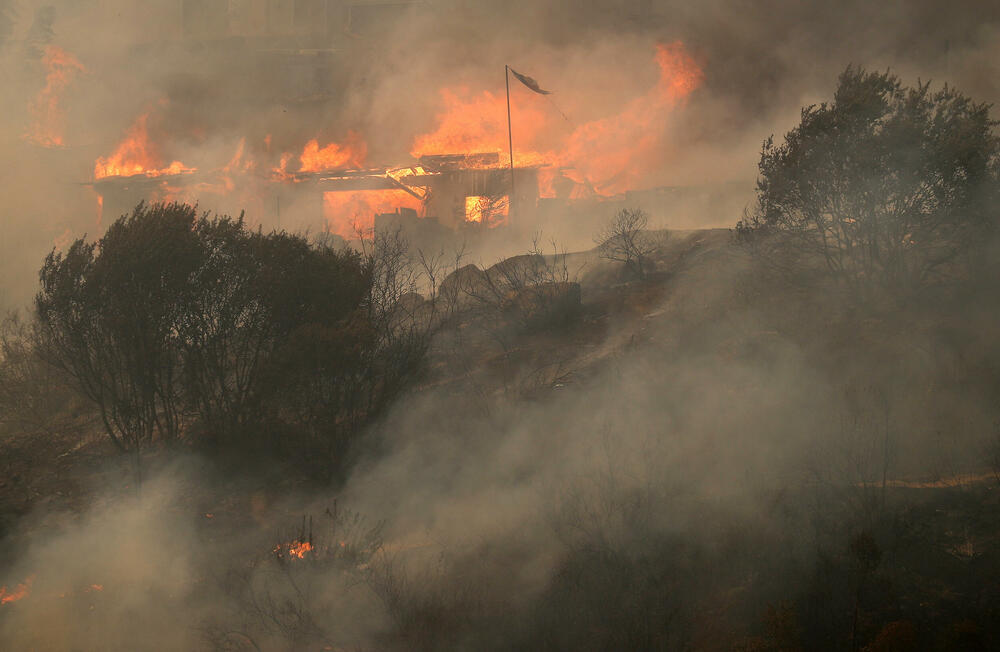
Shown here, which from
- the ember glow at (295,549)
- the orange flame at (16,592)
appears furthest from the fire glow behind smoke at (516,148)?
the orange flame at (16,592)

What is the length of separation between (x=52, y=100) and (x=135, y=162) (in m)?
7.36

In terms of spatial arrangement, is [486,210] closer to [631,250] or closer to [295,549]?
[631,250]

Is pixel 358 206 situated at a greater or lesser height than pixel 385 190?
lesser

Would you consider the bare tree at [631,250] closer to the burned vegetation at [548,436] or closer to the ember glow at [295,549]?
the burned vegetation at [548,436]

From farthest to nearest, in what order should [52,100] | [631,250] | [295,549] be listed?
[52,100], [631,250], [295,549]

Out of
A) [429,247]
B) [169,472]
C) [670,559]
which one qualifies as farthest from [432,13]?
[670,559]

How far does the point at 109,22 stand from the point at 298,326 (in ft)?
118

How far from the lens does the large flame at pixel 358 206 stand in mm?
33406

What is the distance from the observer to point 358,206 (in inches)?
1335

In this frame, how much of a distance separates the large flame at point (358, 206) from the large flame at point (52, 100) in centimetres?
1534

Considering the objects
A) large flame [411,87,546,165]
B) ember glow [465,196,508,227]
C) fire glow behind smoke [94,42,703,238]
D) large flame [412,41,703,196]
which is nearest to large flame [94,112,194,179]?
fire glow behind smoke [94,42,703,238]

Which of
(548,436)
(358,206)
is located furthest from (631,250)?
(358,206)

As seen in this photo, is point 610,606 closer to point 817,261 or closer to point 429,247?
point 817,261

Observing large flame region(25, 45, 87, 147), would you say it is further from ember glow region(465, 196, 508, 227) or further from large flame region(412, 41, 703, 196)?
ember glow region(465, 196, 508, 227)
